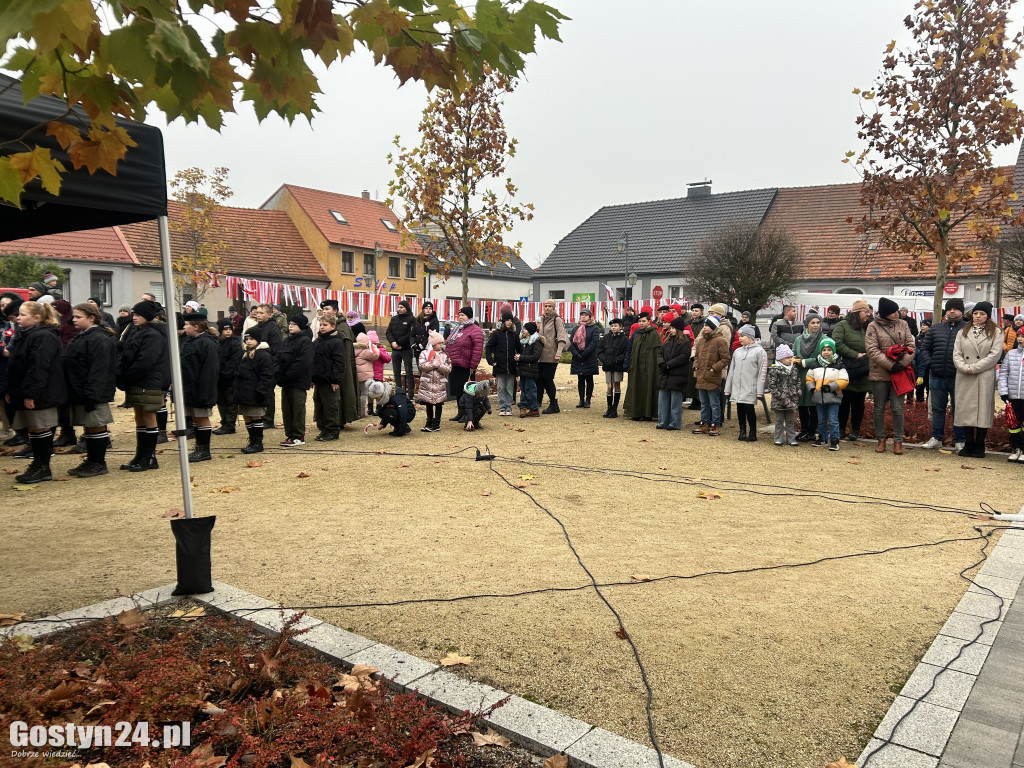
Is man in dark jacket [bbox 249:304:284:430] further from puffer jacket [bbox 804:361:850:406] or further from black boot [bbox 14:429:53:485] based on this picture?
puffer jacket [bbox 804:361:850:406]

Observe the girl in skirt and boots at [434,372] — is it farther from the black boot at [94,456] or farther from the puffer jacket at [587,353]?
the black boot at [94,456]

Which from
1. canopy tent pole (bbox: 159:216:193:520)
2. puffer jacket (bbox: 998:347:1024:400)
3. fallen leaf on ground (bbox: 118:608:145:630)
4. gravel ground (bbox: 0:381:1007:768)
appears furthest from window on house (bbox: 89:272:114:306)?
puffer jacket (bbox: 998:347:1024:400)

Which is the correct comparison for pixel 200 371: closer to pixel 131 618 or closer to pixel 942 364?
pixel 131 618

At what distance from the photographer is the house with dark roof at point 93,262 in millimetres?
35438

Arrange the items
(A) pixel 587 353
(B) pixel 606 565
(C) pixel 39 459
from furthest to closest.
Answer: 1. (A) pixel 587 353
2. (C) pixel 39 459
3. (B) pixel 606 565

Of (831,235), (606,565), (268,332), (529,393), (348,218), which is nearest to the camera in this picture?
(606,565)

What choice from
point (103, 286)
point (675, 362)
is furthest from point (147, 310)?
point (103, 286)

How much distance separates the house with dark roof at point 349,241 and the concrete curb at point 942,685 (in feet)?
150

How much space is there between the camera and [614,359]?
14305 mm

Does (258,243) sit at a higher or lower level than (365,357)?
higher

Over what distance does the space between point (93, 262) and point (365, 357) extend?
3059 cm

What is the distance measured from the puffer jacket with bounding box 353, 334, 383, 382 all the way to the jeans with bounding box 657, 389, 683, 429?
524cm

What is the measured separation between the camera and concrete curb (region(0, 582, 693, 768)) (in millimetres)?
2873

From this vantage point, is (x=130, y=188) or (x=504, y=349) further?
(x=504, y=349)
